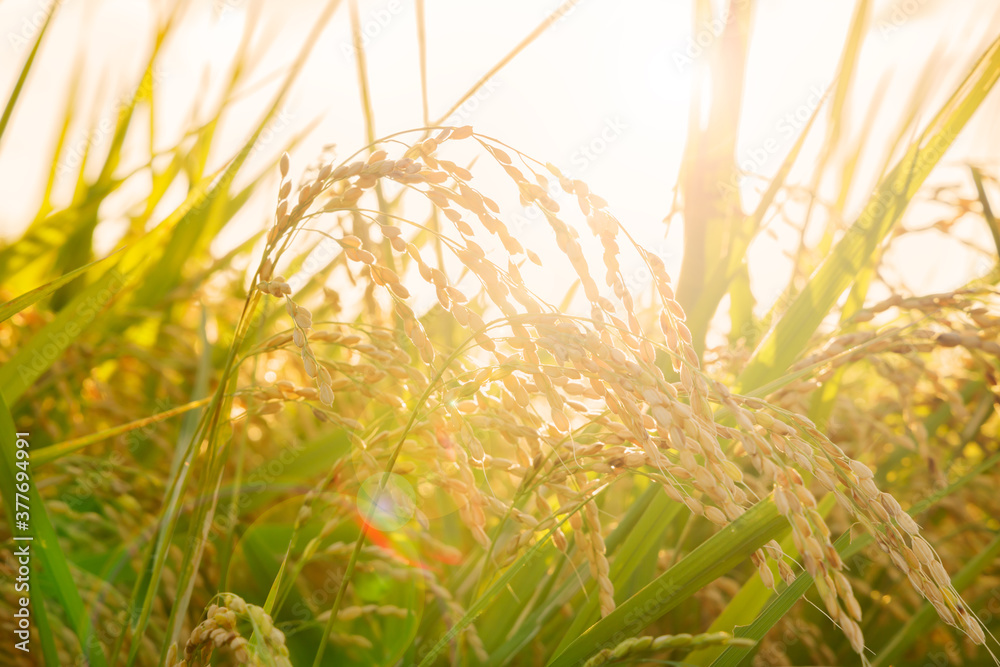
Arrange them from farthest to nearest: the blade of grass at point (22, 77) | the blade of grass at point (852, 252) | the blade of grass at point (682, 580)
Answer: the blade of grass at point (22, 77), the blade of grass at point (852, 252), the blade of grass at point (682, 580)

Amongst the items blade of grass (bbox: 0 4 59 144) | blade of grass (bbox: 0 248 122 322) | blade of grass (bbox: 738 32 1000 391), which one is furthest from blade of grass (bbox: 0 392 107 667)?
blade of grass (bbox: 738 32 1000 391)

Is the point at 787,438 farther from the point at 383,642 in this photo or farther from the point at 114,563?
the point at 114,563

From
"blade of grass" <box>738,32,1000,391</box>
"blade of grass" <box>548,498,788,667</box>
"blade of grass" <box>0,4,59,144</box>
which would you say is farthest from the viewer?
"blade of grass" <box>0,4,59,144</box>

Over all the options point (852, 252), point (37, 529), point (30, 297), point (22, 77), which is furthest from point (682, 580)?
point (22, 77)

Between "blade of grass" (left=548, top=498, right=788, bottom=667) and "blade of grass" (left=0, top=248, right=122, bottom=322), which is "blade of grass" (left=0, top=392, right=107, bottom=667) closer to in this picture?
"blade of grass" (left=0, top=248, right=122, bottom=322)

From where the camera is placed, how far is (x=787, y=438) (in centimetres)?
73

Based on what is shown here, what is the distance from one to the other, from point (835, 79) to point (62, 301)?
259 cm

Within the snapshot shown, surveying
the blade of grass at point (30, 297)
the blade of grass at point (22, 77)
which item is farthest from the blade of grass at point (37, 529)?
the blade of grass at point (22, 77)

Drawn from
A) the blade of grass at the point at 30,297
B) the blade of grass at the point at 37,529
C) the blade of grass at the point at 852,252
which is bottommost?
the blade of grass at the point at 37,529

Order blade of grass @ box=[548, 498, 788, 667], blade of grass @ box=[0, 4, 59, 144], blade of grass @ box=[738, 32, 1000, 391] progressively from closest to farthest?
blade of grass @ box=[548, 498, 788, 667] → blade of grass @ box=[738, 32, 1000, 391] → blade of grass @ box=[0, 4, 59, 144]

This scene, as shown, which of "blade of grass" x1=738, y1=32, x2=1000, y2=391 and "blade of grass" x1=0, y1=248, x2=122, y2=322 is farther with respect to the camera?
"blade of grass" x1=738, y1=32, x2=1000, y2=391

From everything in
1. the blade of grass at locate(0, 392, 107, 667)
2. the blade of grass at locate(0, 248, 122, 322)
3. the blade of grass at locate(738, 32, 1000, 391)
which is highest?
the blade of grass at locate(738, 32, 1000, 391)

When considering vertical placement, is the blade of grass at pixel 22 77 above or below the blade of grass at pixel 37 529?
above

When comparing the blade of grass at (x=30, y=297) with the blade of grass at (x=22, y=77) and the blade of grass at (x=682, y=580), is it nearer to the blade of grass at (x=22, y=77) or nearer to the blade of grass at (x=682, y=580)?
the blade of grass at (x=22, y=77)
